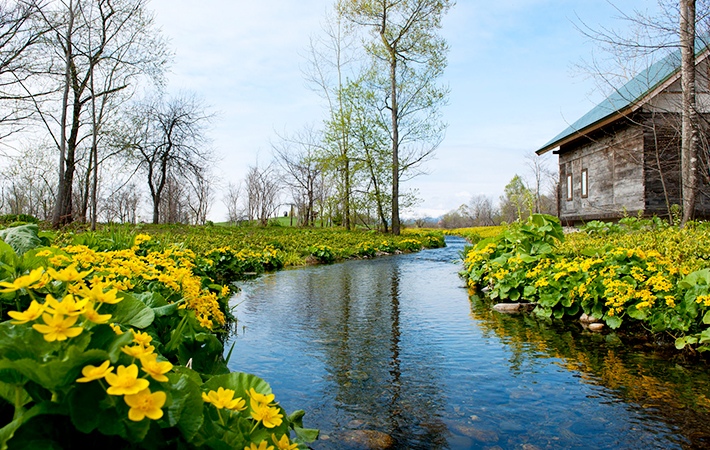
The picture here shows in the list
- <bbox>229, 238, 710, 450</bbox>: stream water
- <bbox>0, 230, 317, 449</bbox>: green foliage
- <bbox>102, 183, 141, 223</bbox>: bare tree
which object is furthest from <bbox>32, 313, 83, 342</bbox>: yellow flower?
<bbox>102, 183, 141, 223</bbox>: bare tree

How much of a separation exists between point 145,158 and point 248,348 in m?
22.3

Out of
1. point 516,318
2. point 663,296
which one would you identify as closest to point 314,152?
point 516,318

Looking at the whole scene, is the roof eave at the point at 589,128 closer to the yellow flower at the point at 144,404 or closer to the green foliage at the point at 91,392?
the green foliage at the point at 91,392

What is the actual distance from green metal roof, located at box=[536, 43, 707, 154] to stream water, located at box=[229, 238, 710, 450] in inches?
269

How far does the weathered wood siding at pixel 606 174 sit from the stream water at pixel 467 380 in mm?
8524

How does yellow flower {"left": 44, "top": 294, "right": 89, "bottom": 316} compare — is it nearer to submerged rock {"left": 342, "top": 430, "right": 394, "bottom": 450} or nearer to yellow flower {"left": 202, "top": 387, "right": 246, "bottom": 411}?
yellow flower {"left": 202, "top": 387, "right": 246, "bottom": 411}

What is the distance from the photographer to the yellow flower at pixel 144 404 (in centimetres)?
80

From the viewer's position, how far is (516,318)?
5.00 metres

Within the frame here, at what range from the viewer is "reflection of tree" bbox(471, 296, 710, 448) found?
252 cm

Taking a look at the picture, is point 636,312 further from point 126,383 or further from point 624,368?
point 126,383

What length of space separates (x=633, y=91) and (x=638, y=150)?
158 centimetres

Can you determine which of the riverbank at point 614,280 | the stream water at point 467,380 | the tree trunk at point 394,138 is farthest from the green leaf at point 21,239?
the tree trunk at point 394,138

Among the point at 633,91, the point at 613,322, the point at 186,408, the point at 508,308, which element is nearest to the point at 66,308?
the point at 186,408

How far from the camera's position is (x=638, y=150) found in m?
12.1
